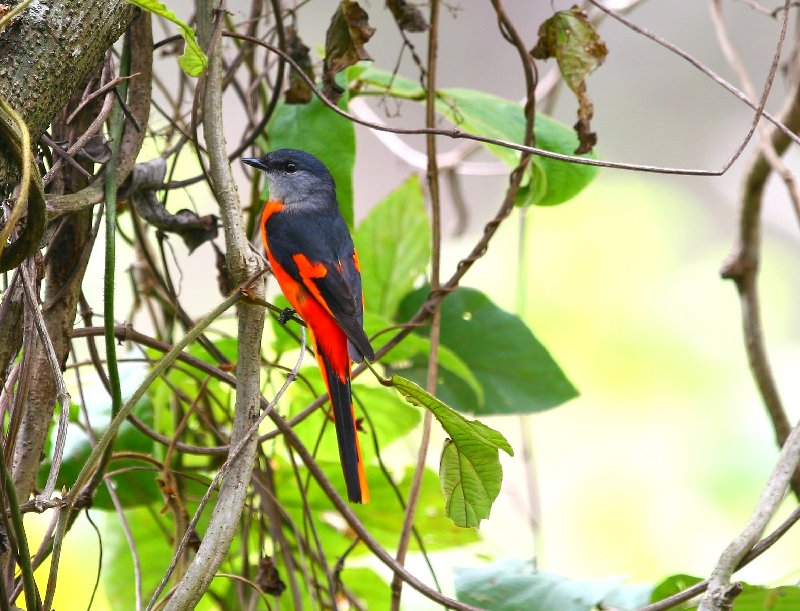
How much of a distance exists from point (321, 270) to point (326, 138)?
0.38 m

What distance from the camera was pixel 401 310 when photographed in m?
2.45

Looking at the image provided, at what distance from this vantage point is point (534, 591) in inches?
70.2

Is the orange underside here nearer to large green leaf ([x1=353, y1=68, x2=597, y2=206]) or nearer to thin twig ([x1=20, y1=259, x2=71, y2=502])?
large green leaf ([x1=353, y1=68, x2=597, y2=206])

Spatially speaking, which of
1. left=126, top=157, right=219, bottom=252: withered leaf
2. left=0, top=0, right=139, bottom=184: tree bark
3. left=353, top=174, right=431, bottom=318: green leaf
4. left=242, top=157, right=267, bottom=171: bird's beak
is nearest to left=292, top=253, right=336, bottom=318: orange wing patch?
left=353, top=174, right=431, bottom=318: green leaf

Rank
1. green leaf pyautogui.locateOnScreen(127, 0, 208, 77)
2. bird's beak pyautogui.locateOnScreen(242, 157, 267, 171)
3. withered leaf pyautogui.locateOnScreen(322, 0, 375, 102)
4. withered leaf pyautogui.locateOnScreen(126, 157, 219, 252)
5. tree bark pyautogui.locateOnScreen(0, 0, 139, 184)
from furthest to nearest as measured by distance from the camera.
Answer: bird's beak pyautogui.locateOnScreen(242, 157, 267, 171) < withered leaf pyautogui.locateOnScreen(322, 0, 375, 102) < withered leaf pyautogui.locateOnScreen(126, 157, 219, 252) < green leaf pyautogui.locateOnScreen(127, 0, 208, 77) < tree bark pyautogui.locateOnScreen(0, 0, 139, 184)

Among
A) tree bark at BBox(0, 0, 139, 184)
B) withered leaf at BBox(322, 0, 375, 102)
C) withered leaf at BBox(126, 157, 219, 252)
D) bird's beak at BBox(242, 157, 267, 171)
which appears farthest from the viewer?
bird's beak at BBox(242, 157, 267, 171)

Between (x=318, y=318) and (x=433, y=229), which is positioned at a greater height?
(x=433, y=229)

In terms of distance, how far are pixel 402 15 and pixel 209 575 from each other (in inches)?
50.1

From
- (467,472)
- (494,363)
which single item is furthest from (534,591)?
(494,363)

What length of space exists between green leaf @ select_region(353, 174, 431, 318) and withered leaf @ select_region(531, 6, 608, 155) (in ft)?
1.83

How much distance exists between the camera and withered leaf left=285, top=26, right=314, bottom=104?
202 centimetres

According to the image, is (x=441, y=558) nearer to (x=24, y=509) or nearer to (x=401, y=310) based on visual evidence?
(x=401, y=310)

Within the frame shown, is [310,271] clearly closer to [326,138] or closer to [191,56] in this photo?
[326,138]

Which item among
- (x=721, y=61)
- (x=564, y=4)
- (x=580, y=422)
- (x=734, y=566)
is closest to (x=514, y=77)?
(x=564, y=4)
